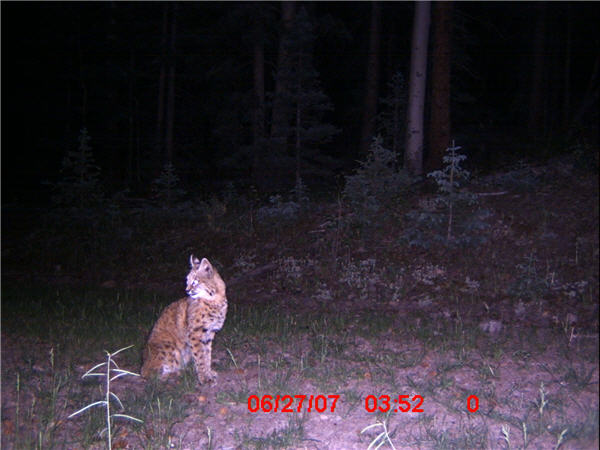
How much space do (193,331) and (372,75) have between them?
63.1 feet

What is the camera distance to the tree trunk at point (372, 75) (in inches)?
897

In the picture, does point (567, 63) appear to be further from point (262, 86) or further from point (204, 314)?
point (204, 314)

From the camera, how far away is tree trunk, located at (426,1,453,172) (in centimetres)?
1523

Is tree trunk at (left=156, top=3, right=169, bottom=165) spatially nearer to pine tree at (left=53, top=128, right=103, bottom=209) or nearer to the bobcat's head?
pine tree at (left=53, top=128, right=103, bottom=209)

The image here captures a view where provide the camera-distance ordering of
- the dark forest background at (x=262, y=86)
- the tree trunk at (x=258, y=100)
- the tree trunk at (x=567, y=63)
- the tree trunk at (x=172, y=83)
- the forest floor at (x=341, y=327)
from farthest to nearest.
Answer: the tree trunk at (x=172, y=83), the tree trunk at (x=567, y=63), the tree trunk at (x=258, y=100), the dark forest background at (x=262, y=86), the forest floor at (x=341, y=327)

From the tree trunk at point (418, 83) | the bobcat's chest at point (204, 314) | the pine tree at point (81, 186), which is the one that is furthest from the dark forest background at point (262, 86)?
the bobcat's chest at point (204, 314)

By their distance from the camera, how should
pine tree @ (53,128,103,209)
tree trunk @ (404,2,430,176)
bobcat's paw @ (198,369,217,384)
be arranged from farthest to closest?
tree trunk @ (404,2,430,176), pine tree @ (53,128,103,209), bobcat's paw @ (198,369,217,384)

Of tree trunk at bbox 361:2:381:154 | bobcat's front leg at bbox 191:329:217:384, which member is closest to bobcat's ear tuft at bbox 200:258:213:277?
bobcat's front leg at bbox 191:329:217:384

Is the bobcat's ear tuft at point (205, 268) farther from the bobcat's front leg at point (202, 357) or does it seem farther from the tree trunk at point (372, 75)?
the tree trunk at point (372, 75)
